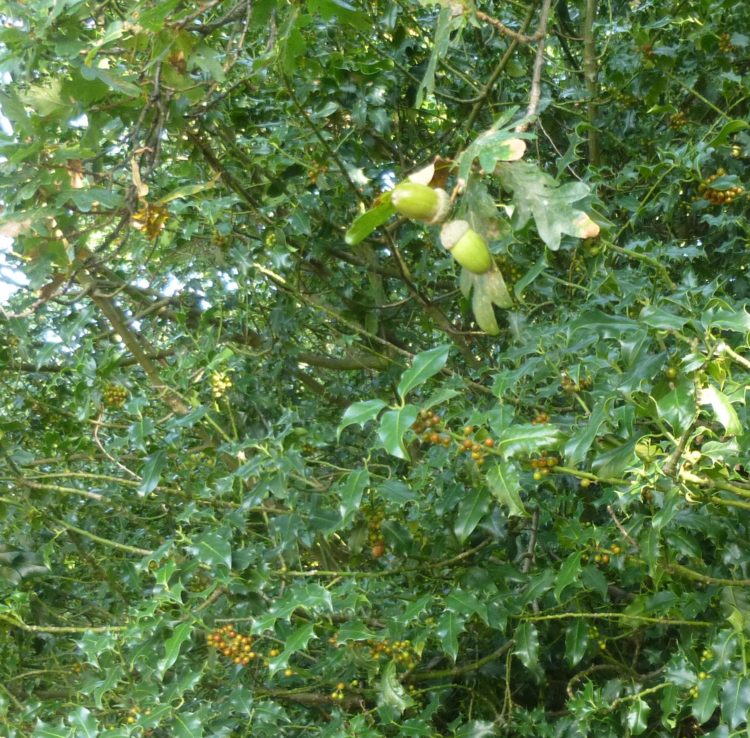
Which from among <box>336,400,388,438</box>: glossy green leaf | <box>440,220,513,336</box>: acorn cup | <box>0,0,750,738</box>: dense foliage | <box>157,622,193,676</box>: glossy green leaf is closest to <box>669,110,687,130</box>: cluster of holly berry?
<box>0,0,750,738</box>: dense foliage

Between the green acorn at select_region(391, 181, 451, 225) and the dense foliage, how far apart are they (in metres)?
0.03

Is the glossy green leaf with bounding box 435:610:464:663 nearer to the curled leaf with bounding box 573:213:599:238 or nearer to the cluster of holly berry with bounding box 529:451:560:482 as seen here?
the cluster of holly berry with bounding box 529:451:560:482

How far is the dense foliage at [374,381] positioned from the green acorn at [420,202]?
3cm

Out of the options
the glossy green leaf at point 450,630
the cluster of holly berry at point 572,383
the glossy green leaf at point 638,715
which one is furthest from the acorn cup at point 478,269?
the glossy green leaf at point 638,715

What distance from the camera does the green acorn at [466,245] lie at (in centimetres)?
112

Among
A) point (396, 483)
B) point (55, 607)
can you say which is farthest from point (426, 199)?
point (55, 607)

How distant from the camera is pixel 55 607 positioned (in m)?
2.79

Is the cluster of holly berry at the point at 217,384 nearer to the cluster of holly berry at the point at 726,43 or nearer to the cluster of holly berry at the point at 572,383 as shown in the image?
the cluster of holly berry at the point at 572,383

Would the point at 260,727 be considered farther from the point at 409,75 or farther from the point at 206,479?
the point at 409,75

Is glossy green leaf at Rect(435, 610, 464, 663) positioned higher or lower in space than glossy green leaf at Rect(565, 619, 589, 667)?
higher

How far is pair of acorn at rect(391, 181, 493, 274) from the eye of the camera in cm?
112

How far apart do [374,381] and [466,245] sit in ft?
6.15

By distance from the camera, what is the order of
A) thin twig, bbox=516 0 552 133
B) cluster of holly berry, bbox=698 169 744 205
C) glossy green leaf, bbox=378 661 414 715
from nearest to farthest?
1. thin twig, bbox=516 0 552 133
2. glossy green leaf, bbox=378 661 414 715
3. cluster of holly berry, bbox=698 169 744 205

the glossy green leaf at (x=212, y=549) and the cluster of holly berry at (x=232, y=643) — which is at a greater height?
the glossy green leaf at (x=212, y=549)
